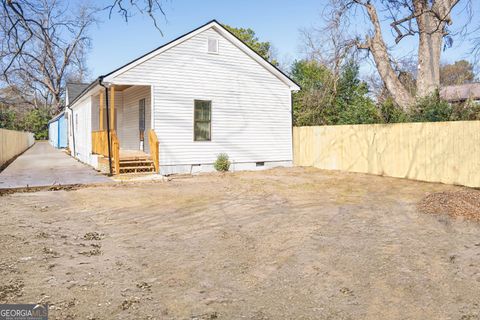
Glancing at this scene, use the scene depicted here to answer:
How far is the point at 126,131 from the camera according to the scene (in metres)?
19.0

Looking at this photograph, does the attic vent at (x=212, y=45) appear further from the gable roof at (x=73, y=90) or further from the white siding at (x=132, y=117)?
the gable roof at (x=73, y=90)

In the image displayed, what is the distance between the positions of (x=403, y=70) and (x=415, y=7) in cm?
420

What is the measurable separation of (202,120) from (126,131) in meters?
5.38

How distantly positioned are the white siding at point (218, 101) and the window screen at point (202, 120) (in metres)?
0.19

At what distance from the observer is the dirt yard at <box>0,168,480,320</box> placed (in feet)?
12.5

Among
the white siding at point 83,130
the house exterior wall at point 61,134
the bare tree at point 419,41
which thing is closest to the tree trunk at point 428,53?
the bare tree at point 419,41

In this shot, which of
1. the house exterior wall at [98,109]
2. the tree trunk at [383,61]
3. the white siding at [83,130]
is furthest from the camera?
the white siding at [83,130]

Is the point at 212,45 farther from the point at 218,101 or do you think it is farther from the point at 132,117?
the point at 132,117

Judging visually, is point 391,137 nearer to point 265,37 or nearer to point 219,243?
point 219,243

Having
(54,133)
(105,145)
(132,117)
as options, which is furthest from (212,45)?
(54,133)

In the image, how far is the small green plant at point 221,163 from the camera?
51.3 feet

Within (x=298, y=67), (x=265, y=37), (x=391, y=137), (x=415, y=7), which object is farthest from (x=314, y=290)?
(x=265, y=37)

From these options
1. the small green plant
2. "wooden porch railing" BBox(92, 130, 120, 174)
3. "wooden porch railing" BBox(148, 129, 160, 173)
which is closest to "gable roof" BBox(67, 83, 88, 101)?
"wooden porch railing" BBox(92, 130, 120, 174)

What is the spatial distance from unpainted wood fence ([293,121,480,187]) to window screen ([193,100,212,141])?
4727 millimetres
